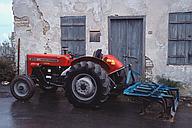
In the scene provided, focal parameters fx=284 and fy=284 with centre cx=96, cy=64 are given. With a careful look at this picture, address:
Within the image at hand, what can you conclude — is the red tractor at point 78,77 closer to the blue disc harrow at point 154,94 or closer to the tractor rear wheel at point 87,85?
the tractor rear wheel at point 87,85

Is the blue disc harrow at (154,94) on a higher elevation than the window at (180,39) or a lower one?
lower

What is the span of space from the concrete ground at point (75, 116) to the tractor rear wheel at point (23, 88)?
0.18 meters

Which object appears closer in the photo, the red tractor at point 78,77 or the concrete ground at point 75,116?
the concrete ground at point 75,116

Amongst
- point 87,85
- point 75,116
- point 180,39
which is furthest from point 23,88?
point 180,39

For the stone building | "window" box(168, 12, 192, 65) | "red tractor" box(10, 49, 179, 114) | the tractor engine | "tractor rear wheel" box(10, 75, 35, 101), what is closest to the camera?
"red tractor" box(10, 49, 179, 114)

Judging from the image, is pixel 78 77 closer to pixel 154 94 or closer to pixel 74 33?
pixel 154 94

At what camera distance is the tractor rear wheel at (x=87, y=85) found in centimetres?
618

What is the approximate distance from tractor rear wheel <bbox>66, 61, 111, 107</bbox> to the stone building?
2596mm

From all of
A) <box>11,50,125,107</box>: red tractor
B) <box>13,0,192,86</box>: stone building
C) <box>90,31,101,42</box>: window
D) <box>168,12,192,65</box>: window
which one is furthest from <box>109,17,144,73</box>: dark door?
<box>11,50,125,107</box>: red tractor

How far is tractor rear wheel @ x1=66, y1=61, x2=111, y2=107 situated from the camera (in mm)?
6182

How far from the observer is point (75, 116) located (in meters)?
5.88

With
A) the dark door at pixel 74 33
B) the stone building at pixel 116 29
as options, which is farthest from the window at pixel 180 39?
the dark door at pixel 74 33

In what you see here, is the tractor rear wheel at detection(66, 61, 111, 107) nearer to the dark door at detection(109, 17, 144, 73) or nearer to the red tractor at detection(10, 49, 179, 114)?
the red tractor at detection(10, 49, 179, 114)

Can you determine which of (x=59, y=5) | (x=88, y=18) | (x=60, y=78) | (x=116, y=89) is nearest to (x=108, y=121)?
(x=116, y=89)
